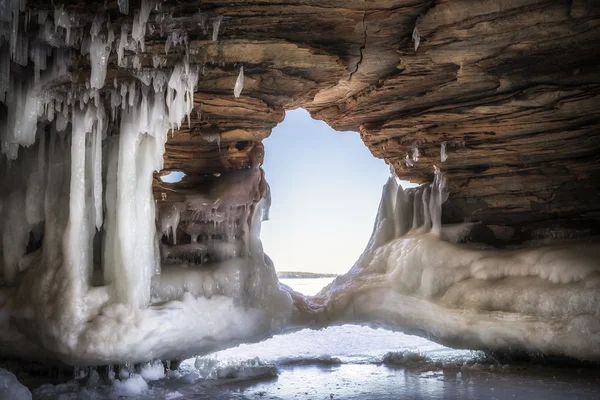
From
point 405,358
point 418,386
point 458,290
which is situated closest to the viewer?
point 418,386

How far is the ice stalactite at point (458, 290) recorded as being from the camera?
25.9 feet

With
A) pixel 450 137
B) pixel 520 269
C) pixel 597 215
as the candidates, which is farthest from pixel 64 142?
pixel 597 215

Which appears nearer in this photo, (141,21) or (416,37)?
(141,21)

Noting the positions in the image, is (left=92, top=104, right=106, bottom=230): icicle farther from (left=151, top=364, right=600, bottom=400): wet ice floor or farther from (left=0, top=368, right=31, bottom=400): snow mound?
(left=151, top=364, right=600, bottom=400): wet ice floor

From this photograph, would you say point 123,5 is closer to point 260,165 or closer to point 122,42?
point 122,42

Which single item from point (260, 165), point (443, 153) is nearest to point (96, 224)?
point (260, 165)

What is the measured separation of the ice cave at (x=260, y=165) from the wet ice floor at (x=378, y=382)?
17.7 inches

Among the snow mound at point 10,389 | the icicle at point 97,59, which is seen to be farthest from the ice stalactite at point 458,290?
the icicle at point 97,59

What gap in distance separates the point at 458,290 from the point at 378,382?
7.56 feet

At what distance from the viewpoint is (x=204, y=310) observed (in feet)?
28.6

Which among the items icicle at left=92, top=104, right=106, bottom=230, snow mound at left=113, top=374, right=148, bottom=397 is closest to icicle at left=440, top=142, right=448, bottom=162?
icicle at left=92, top=104, right=106, bottom=230

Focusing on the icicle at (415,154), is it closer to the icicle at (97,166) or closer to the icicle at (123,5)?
the icicle at (97,166)

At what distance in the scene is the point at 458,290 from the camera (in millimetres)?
9094

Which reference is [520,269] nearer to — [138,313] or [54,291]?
[138,313]
